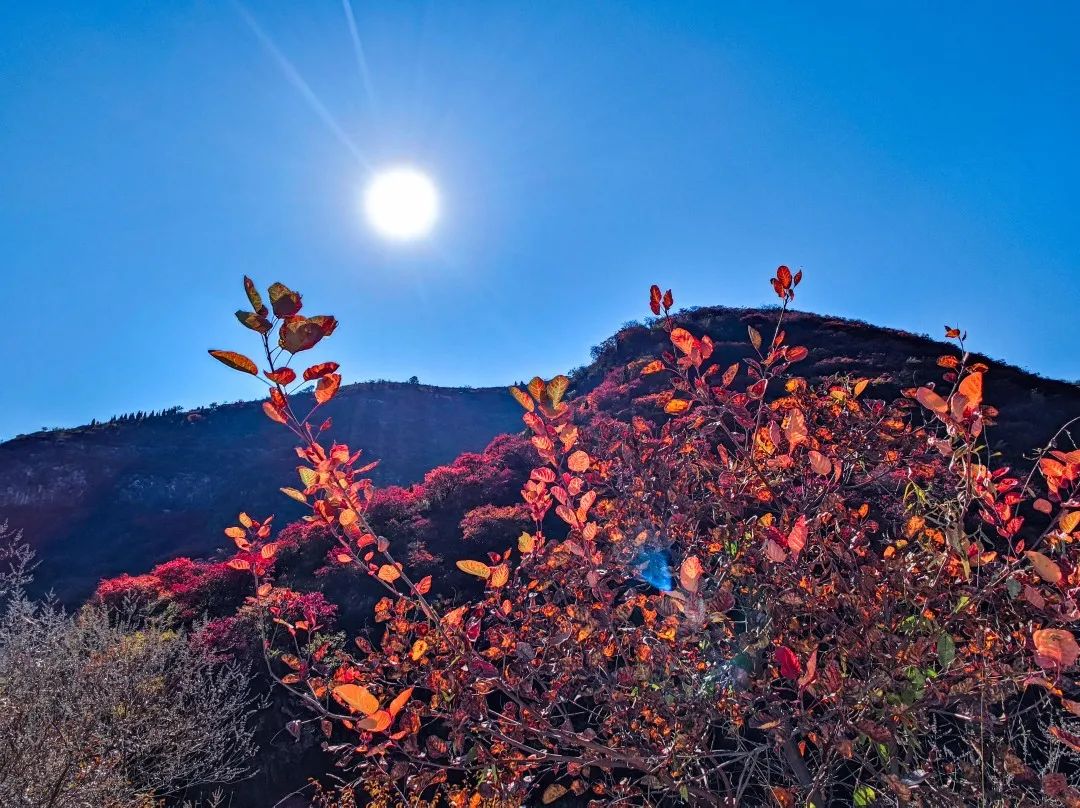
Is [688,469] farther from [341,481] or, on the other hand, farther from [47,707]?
[47,707]

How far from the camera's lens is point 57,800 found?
4008 mm

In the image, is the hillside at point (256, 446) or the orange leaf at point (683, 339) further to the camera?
the hillside at point (256, 446)

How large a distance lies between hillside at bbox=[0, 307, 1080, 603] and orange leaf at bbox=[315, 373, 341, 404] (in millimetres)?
7784

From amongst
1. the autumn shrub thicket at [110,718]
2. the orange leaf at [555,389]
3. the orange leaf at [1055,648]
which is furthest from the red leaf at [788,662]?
the autumn shrub thicket at [110,718]

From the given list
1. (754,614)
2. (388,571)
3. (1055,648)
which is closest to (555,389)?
(388,571)

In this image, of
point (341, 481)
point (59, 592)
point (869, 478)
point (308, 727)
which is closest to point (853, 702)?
point (869, 478)

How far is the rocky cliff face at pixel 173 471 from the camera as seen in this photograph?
1559 cm

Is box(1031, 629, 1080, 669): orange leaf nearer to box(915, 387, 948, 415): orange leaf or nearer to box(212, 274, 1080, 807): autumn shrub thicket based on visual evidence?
box(212, 274, 1080, 807): autumn shrub thicket

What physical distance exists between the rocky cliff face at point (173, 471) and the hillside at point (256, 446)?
1.9 inches

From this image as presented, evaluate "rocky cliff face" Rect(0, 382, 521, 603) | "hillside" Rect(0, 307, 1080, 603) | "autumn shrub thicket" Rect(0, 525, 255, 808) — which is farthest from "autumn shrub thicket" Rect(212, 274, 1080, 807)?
"rocky cliff face" Rect(0, 382, 521, 603)

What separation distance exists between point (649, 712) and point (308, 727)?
534cm

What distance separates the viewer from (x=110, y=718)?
17.9ft

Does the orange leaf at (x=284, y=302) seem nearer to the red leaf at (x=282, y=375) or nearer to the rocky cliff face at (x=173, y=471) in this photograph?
the red leaf at (x=282, y=375)

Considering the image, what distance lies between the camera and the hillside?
10.7m
